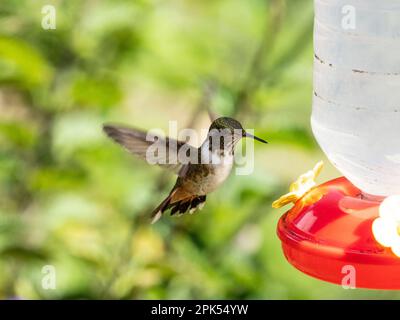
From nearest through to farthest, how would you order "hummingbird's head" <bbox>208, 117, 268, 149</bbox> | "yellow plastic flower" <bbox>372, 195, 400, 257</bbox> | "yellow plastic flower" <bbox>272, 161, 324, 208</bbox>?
"yellow plastic flower" <bbox>372, 195, 400, 257</bbox>, "hummingbird's head" <bbox>208, 117, 268, 149</bbox>, "yellow plastic flower" <bbox>272, 161, 324, 208</bbox>

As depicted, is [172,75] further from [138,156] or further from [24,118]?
[138,156]

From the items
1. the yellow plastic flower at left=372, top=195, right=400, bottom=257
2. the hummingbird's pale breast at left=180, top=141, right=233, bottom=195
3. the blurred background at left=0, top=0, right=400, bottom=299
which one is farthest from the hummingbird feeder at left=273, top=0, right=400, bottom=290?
the blurred background at left=0, top=0, right=400, bottom=299

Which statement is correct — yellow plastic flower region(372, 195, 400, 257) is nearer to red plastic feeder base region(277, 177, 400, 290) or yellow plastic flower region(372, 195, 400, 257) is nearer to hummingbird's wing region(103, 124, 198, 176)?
red plastic feeder base region(277, 177, 400, 290)

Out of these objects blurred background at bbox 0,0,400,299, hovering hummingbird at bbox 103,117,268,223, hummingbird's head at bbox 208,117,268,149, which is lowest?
blurred background at bbox 0,0,400,299

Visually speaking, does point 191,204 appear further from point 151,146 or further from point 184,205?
point 151,146

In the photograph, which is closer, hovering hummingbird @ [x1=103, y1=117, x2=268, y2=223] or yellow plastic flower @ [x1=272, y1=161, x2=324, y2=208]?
hovering hummingbird @ [x1=103, y1=117, x2=268, y2=223]

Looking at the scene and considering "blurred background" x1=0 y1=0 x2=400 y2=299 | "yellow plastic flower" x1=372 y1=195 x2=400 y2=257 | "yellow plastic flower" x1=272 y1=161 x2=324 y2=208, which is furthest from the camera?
"blurred background" x1=0 y1=0 x2=400 y2=299
